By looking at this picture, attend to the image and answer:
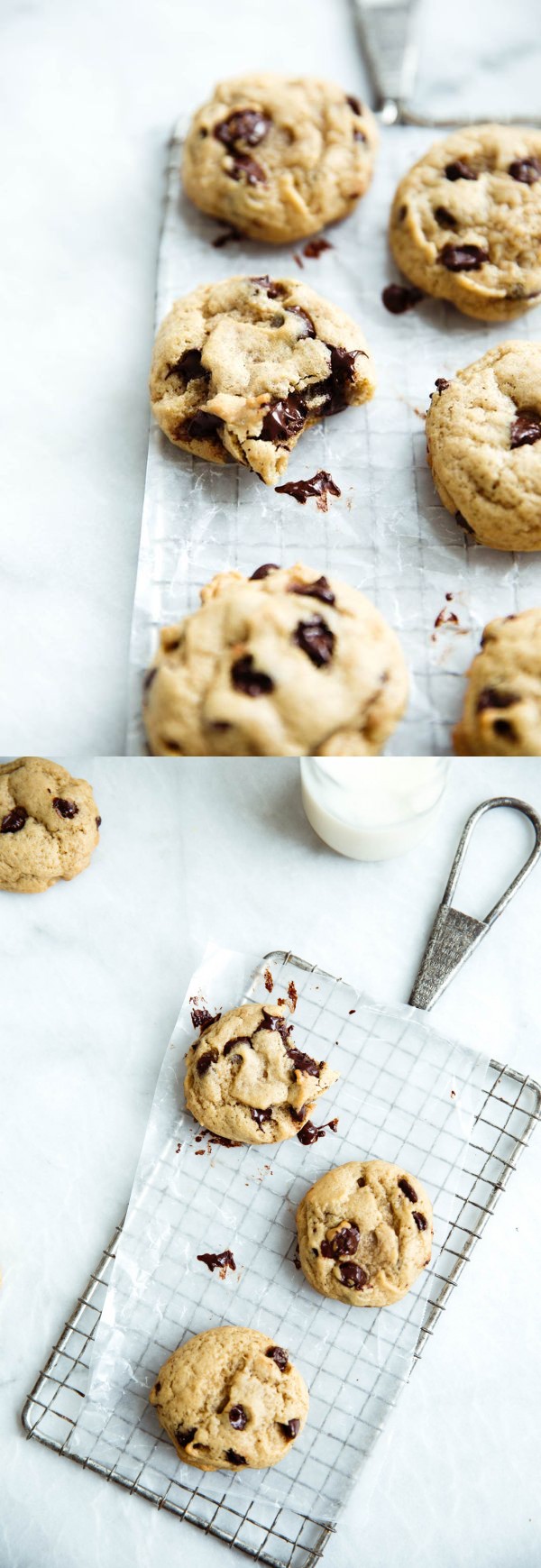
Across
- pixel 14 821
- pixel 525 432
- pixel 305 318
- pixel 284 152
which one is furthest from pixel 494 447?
pixel 14 821

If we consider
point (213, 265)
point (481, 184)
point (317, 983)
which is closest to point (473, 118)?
point (481, 184)

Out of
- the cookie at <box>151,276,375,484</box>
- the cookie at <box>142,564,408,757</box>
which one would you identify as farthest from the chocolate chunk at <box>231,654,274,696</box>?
the cookie at <box>151,276,375,484</box>

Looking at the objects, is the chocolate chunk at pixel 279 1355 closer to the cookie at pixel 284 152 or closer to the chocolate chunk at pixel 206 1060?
the chocolate chunk at pixel 206 1060

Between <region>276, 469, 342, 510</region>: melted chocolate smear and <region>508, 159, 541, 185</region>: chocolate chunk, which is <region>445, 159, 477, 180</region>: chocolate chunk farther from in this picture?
<region>276, 469, 342, 510</region>: melted chocolate smear

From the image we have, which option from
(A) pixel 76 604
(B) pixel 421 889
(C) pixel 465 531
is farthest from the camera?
(B) pixel 421 889

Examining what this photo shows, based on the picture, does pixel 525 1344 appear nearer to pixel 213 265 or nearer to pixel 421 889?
pixel 421 889

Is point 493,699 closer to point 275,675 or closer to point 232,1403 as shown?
point 275,675
